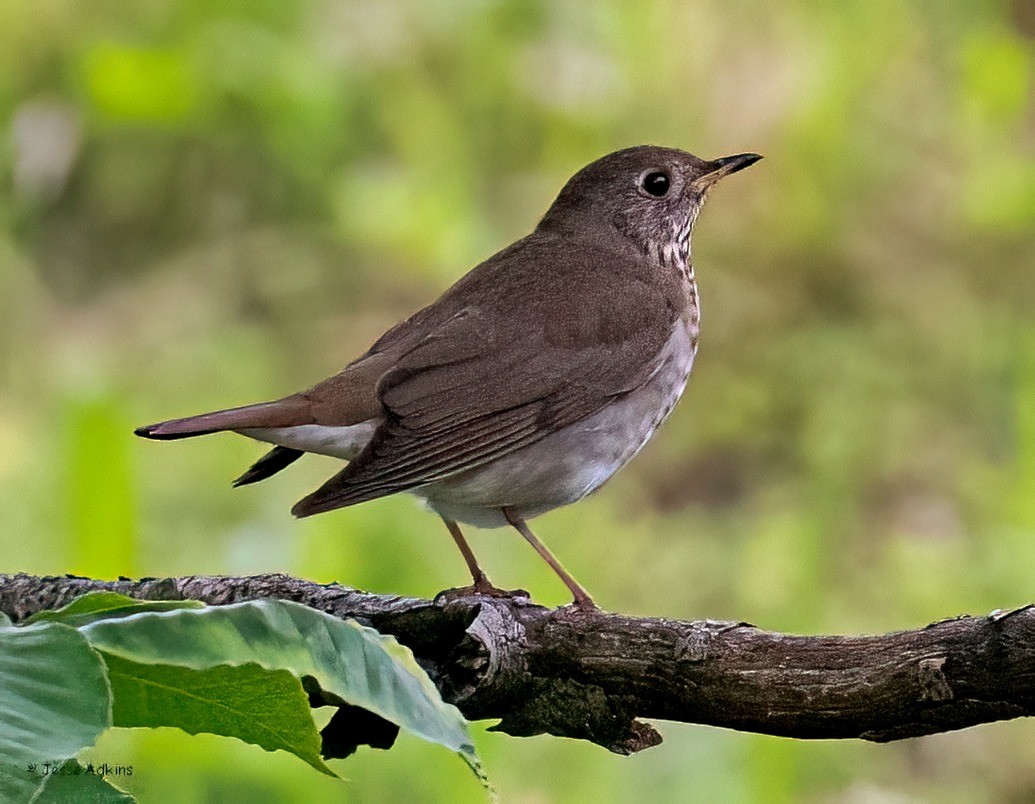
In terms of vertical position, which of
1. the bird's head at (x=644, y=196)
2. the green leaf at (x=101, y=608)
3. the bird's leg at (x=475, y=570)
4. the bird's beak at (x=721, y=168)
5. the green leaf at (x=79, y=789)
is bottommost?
the green leaf at (x=79, y=789)

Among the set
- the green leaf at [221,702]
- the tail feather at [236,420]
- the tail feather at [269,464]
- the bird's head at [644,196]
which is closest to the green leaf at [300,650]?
the green leaf at [221,702]

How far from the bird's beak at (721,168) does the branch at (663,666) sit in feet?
5.09

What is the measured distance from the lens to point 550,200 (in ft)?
17.4

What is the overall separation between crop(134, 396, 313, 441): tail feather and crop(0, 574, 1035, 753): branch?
0.79 ft

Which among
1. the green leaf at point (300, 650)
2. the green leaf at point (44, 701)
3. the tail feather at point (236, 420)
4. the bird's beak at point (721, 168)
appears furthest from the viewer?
the bird's beak at point (721, 168)

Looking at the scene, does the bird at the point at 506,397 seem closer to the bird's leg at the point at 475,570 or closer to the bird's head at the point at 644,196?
the bird's leg at the point at 475,570

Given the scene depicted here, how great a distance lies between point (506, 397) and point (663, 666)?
3.44 feet

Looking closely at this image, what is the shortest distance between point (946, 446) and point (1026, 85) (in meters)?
1.69

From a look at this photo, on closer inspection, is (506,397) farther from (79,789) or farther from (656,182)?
(79,789)

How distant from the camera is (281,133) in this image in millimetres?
5262

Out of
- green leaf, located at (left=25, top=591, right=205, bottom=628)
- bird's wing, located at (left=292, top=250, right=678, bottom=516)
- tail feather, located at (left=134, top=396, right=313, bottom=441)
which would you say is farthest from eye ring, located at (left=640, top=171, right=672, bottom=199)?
green leaf, located at (left=25, top=591, right=205, bottom=628)

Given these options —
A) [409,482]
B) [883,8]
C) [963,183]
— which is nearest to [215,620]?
[409,482]

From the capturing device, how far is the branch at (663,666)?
5.37 ft

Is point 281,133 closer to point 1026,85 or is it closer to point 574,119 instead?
point 574,119
